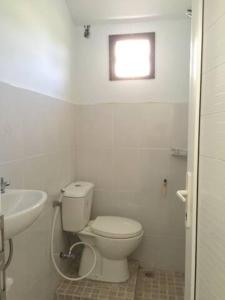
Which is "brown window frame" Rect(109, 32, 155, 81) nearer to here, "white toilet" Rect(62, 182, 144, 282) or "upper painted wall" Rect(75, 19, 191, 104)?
"upper painted wall" Rect(75, 19, 191, 104)

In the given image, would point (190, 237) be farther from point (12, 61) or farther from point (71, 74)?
point (71, 74)

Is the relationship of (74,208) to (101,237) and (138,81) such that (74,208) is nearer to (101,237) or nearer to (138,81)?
(101,237)

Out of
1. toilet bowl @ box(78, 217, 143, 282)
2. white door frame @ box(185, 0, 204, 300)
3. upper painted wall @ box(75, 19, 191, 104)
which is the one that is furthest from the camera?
upper painted wall @ box(75, 19, 191, 104)

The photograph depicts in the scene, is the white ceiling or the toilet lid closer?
the toilet lid

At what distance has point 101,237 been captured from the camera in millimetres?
1963

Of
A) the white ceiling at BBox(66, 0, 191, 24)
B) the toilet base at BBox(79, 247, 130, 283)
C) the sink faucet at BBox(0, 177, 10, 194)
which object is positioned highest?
the white ceiling at BBox(66, 0, 191, 24)

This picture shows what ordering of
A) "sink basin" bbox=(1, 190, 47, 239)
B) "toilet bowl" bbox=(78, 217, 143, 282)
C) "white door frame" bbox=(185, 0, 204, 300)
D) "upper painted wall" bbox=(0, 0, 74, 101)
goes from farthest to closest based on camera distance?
"toilet bowl" bbox=(78, 217, 143, 282) → "upper painted wall" bbox=(0, 0, 74, 101) → "white door frame" bbox=(185, 0, 204, 300) → "sink basin" bbox=(1, 190, 47, 239)

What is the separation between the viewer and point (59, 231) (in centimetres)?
201

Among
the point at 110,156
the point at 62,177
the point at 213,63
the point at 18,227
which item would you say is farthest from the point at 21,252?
the point at 213,63

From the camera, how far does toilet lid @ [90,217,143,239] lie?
194 centimetres

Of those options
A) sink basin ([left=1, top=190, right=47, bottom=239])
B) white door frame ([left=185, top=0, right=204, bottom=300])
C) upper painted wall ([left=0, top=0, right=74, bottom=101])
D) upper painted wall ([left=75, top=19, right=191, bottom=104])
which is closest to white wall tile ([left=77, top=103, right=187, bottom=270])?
upper painted wall ([left=75, top=19, right=191, bottom=104])

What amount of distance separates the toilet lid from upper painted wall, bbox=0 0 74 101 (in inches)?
43.2

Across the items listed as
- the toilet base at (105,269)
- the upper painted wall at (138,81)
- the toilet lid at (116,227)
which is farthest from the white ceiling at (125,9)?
the toilet base at (105,269)

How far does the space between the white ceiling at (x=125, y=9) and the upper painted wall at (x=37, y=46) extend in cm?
13
